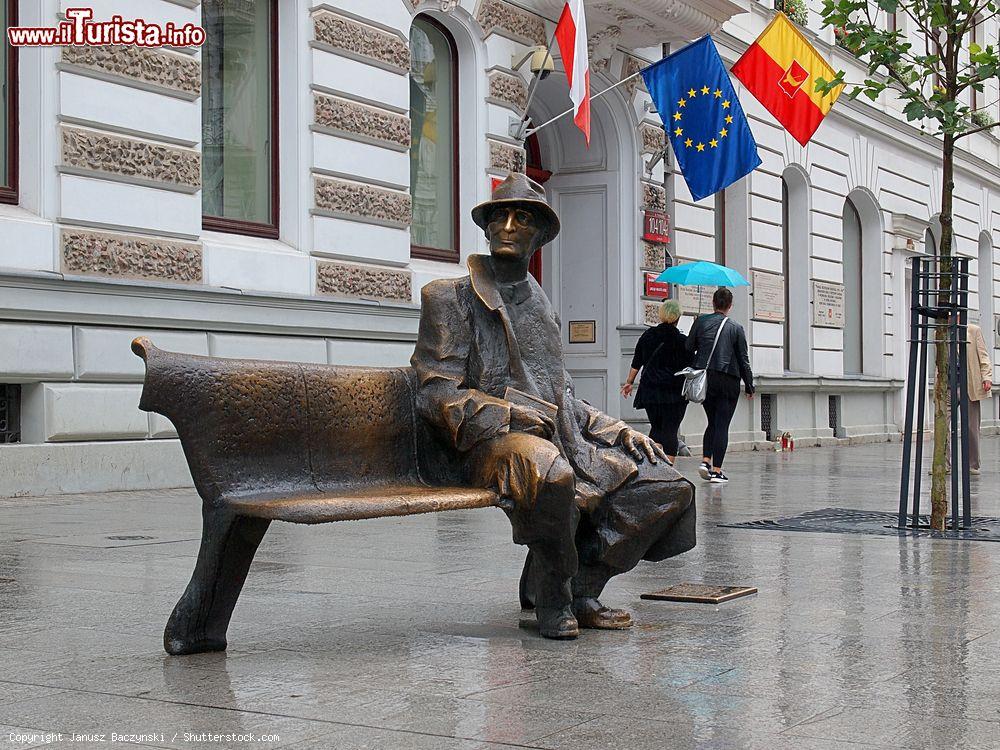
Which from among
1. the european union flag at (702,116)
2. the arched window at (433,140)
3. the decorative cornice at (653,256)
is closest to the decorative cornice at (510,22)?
the arched window at (433,140)

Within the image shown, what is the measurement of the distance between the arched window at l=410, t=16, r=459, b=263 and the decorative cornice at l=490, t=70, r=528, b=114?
0.44 meters

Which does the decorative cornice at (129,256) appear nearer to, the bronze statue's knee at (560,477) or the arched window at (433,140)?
the arched window at (433,140)

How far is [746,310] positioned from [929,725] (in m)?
18.9

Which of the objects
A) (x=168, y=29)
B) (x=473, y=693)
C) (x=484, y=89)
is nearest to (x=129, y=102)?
(x=168, y=29)

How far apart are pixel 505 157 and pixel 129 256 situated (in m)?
5.83

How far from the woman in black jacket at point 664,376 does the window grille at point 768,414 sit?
796cm

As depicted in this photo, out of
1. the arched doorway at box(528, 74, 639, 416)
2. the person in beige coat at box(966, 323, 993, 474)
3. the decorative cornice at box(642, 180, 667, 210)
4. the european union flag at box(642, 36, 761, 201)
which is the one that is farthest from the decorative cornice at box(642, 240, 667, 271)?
the person in beige coat at box(966, 323, 993, 474)

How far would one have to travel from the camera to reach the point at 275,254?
531 inches

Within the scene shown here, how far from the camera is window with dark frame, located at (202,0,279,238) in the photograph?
44.4 ft

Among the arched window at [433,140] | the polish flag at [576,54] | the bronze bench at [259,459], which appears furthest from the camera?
the arched window at [433,140]

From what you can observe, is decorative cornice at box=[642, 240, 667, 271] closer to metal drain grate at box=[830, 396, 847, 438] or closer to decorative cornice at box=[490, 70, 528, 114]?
decorative cornice at box=[490, 70, 528, 114]

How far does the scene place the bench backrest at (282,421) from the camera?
483 centimetres

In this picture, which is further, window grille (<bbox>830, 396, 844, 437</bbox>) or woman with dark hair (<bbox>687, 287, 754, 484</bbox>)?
window grille (<bbox>830, 396, 844, 437</bbox>)

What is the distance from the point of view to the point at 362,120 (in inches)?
575
